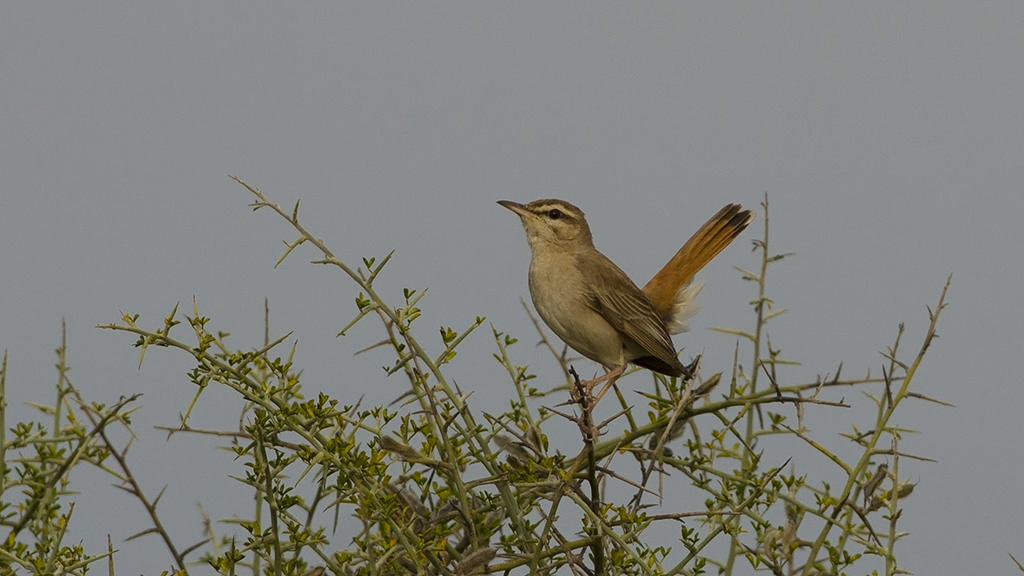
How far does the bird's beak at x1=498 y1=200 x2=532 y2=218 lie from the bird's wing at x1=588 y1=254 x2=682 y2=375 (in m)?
0.56

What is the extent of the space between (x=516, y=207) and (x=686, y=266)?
98 cm

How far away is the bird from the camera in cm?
471

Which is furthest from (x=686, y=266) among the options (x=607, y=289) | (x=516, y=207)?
(x=516, y=207)

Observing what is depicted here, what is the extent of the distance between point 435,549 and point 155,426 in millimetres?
818

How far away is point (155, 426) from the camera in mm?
2588

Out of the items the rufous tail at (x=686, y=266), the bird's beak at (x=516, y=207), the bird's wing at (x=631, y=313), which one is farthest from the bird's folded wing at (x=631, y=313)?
the bird's beak at (x=516, y=207)

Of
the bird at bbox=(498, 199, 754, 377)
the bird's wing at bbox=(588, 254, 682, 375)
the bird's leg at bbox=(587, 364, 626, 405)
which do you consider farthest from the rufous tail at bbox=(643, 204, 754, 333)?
the bird's leg at bbox=(587, 364, 626, 405)

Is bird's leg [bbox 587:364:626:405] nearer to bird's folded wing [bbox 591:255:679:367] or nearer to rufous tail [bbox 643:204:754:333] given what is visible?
bird's folded wing [bbox 591:255:679:367]

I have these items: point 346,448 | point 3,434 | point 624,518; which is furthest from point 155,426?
point 624,518

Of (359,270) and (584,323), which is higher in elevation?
(584,323)

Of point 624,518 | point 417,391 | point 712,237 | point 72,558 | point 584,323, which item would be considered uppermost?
point 712,237

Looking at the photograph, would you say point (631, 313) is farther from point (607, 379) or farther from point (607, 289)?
point (607, 379)

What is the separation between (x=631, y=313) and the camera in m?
4.79

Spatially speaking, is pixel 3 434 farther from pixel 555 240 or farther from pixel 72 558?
pixel 555 240
